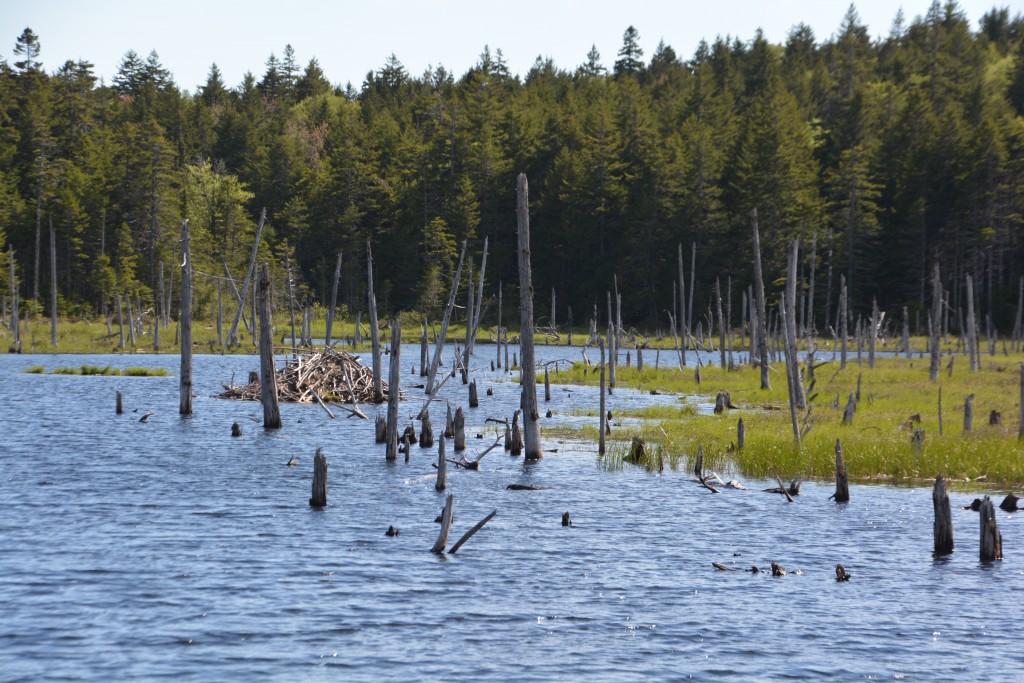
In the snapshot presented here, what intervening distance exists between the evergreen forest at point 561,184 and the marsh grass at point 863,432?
44620 millimetres

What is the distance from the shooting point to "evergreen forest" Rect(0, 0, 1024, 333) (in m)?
101

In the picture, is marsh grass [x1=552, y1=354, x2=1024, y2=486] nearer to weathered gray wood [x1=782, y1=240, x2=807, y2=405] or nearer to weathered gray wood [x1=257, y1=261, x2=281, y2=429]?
weathered gray wood [x1=782, y1=240, x2=807, y2=405]

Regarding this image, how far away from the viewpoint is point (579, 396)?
156 feet

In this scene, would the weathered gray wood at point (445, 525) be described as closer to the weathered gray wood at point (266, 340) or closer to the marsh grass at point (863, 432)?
the marsh grass at point (863, 432)

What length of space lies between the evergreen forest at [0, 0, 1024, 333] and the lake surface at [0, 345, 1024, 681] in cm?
6774

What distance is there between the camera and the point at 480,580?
53.7ft

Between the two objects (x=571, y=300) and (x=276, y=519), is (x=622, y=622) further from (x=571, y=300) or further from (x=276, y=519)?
(x=571, y=300)

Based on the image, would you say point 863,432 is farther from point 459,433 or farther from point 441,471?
point 441,471

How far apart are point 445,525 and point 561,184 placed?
107616 mm

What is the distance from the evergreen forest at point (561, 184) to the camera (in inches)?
3962

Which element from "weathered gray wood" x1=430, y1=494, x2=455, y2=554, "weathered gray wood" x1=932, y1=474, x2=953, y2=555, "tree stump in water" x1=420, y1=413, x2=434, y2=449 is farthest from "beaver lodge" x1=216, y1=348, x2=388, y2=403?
"weathered gray wood" x1=932, y1=474, x2=953, y2=555

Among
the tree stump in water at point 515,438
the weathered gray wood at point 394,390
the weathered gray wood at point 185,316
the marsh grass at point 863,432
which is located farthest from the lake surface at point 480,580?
the weathered gray wood at point 185,316

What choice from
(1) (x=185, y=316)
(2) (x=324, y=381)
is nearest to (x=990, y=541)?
(1) (x=185, y=316)

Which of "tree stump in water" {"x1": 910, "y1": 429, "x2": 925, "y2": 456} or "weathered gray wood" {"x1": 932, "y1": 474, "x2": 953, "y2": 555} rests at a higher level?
"tree stump in water" {"x1": 910, "y1": 429, "x2": 925, "y2": 456}
